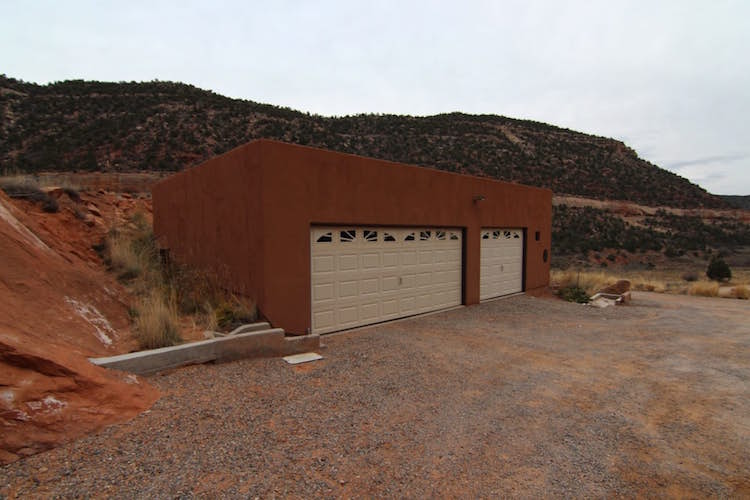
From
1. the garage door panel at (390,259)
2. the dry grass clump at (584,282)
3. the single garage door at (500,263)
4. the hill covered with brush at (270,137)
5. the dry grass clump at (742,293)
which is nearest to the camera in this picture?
the garage door panel at (390,259)

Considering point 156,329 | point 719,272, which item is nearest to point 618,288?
point 719,272

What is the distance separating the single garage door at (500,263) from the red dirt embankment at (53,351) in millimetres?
10308

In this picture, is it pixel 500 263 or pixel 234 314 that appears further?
pixel 500 263

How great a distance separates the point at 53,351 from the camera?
158 inches

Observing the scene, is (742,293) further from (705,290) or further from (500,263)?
(500,263)

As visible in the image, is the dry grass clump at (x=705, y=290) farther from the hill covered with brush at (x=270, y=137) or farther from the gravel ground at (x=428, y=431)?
the hill covered with brush at (x=270, y=137)

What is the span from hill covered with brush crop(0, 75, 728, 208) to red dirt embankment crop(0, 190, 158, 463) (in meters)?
22.7

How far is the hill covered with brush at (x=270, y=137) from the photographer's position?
96.9 ft

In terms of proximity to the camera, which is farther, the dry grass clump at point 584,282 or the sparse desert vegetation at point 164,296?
the dry grass clump at point 584,282

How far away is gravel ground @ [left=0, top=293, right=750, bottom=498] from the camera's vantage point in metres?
3.27

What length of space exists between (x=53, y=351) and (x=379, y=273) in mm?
6507

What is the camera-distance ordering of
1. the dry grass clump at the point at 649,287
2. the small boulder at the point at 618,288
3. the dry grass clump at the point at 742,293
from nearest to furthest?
the small boulder at the point at 618,288 < the dry grass clump at the point at 742,293 < the dry grass clump at the point at 649,287

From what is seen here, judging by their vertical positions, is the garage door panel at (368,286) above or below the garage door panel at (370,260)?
below

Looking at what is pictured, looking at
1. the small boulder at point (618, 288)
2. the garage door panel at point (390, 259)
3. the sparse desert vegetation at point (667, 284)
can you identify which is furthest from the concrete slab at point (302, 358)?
the small boulder at point (618, 288)
